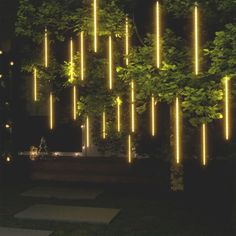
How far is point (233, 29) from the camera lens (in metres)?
6.09

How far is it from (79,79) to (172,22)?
1586 millimetres

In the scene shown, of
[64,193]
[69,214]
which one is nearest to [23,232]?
[69,214]

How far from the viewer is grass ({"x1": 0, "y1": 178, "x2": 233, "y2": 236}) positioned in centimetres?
801

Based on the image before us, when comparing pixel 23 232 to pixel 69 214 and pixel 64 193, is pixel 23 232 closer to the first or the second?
pixel 69 214

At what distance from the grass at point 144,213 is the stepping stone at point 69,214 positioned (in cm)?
17

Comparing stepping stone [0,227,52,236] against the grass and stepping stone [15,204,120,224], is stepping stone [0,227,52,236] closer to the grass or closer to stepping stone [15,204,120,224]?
the grass

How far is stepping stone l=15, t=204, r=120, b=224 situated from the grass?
17 centimetres

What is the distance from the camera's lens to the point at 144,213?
9.25 m

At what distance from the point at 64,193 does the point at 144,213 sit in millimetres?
2222

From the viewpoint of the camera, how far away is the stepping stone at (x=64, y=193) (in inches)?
415

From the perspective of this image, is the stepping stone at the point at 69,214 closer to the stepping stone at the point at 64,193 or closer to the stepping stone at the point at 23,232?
the stepping stone at the point at 23,232

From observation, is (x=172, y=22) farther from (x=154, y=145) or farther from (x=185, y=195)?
(x=185, y=195)

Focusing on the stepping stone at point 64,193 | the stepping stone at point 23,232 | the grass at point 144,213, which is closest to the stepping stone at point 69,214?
the grass at point 144,213

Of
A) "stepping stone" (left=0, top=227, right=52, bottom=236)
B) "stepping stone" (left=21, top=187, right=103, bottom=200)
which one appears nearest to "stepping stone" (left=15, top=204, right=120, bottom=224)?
"stepping stone" (left=0, top=227, right=52, bottom=236)
